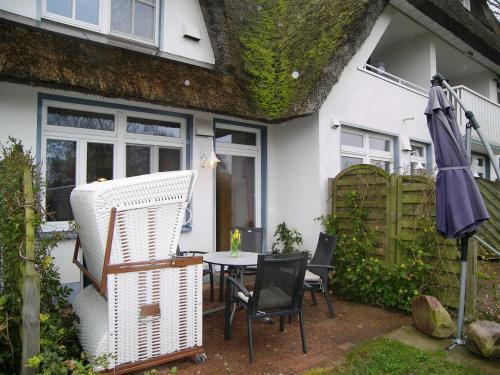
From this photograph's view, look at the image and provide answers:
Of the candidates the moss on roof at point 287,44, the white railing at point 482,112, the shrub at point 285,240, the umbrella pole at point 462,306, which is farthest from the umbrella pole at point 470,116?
the white railing at point 482,112

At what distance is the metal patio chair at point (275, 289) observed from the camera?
10.9 feet

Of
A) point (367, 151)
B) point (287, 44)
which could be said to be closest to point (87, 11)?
point (287, 44)

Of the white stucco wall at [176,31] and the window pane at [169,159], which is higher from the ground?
the white stucco wall at [176,31]

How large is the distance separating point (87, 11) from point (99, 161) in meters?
2.36

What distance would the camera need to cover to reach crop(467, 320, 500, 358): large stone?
337cm

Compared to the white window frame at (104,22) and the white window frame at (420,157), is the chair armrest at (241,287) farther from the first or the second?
the white window frame at (420,157)

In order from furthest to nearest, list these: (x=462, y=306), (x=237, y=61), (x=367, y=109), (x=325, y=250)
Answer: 1. (x=367, y=109)
2. (x=237, y=61)
3. (x=325, y=250)
4. (x=462, y=306)

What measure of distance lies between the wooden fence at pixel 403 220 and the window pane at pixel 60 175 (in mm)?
4264

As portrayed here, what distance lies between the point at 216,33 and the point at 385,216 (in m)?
4.42

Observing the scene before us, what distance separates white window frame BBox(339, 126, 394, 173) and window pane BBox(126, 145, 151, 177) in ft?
11.9

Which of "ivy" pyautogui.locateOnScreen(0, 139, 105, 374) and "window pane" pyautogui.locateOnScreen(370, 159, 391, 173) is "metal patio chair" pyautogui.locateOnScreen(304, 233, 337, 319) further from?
"window pane" pyautogui.locateOnScreen(370, 159, 391, 173)

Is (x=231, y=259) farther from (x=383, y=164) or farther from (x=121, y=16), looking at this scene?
(x=383, y=164)

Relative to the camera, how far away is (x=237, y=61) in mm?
6422

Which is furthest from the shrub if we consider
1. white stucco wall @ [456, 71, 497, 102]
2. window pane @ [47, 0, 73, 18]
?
white stucco wall @ [456, 71, 497, 102]
